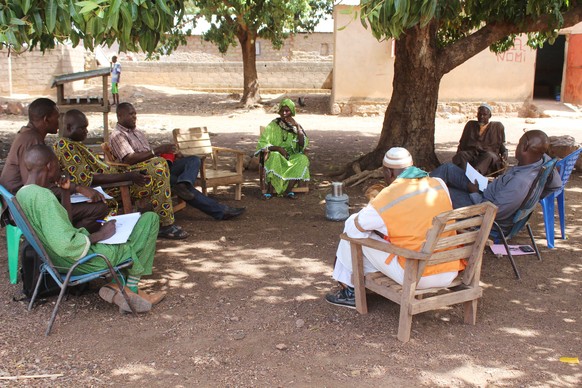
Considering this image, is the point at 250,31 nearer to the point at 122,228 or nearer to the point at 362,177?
the point at 362,177

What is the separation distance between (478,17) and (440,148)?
4416 mm

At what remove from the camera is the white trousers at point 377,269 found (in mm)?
3912

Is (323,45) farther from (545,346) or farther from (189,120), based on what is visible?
(545,346)

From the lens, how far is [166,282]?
197 inches

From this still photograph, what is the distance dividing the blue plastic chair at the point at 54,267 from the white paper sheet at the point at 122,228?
0.14m

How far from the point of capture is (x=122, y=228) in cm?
434

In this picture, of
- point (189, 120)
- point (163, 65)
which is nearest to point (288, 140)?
point (189, 120)

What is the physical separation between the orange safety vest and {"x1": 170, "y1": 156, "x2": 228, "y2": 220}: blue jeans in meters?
3.23

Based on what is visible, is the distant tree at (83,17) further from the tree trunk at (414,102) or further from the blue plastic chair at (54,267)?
the tree trunk at (414,102)

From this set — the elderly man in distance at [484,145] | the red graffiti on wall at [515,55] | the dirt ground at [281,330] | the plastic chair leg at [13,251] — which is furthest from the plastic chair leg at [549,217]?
the red graffiti on wall at [515,55]

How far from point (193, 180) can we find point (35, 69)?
20.4 meters

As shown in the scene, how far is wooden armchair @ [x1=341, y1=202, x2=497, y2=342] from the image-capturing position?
366 cm

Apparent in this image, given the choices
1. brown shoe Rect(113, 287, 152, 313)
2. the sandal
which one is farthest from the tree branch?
brown shoe Rect(113, 287, 152, 313)

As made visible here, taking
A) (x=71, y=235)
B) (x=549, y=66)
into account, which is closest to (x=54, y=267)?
(x=71, y=235)
